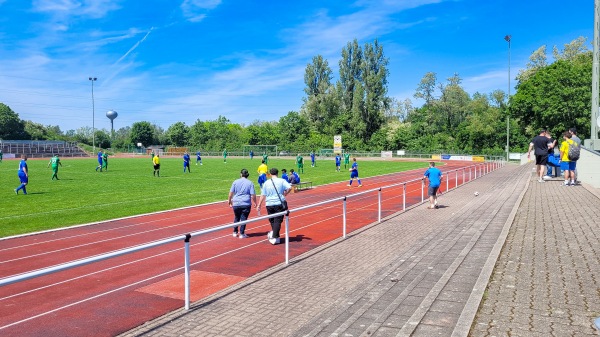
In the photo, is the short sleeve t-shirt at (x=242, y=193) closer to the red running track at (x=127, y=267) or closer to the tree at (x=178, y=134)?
the red running track at (x=127, y=267)

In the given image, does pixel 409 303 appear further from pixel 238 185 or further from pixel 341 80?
pixel 341 80

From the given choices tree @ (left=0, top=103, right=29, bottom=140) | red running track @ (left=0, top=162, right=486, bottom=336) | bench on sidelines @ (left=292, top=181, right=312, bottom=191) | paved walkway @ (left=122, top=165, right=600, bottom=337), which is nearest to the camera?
paved walkway @ (left=122, top=165, right=600, bottom=337)

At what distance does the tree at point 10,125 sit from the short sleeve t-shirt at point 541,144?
401 feet

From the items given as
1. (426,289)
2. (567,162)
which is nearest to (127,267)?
(426,289)

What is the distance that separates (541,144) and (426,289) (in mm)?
11196

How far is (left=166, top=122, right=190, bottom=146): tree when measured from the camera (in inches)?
4793

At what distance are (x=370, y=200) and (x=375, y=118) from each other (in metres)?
64.6

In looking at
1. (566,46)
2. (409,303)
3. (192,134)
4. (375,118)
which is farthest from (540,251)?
(192,134)

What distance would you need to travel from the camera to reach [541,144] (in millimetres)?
15234

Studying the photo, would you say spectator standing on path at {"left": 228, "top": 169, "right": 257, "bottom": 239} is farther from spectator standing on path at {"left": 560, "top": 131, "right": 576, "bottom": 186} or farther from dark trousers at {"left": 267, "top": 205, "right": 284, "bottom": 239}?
spectator standing on path at {"left": 560, "top": 131, "right": 576, "bottom": 186}

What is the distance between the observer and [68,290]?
719 cm

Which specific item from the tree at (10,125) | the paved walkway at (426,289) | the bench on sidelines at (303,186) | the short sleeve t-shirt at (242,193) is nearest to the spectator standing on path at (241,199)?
the short sleeve t-shirt at (242,193)

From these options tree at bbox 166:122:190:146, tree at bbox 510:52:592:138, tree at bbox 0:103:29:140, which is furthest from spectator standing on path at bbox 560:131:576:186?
tree at bbox 0:103:29:140

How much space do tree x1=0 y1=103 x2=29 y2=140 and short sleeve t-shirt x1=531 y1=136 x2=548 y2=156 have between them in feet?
401
